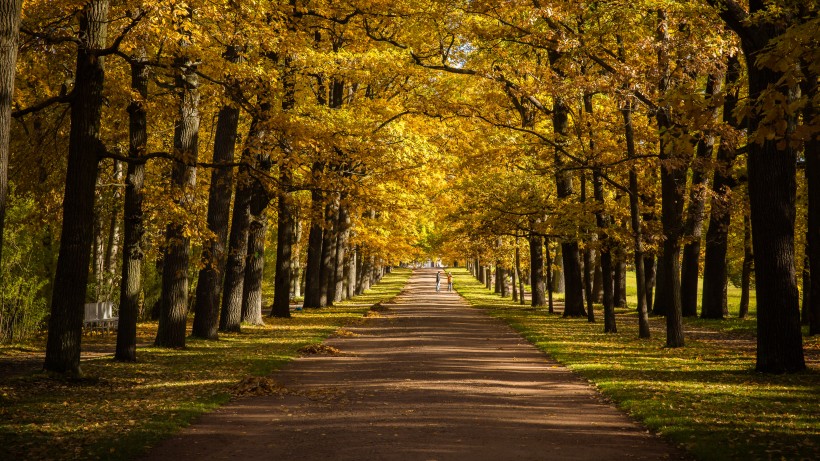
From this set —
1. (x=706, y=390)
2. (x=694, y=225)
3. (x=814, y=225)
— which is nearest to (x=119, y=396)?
(x=706, y=390)

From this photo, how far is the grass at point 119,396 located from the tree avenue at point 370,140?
2.93 ft

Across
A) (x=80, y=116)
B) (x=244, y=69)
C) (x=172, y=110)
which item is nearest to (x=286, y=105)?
(x=172, y=110)

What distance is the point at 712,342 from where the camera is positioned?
71.1 feet

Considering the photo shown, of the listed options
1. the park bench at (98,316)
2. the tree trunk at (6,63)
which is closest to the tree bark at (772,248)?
the tree trunk at (6,63)

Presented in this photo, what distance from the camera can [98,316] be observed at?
2319 cm

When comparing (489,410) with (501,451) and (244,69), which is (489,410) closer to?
(501,451)

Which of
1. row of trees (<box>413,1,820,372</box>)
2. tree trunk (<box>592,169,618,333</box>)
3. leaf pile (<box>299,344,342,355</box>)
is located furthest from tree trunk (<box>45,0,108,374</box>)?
tree trunk (<box>592,169,618,333</box>)

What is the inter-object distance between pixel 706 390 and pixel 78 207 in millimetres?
9748

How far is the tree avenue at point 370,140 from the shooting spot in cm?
1286

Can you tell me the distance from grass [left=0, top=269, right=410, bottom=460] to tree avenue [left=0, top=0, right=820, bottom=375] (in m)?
0.89

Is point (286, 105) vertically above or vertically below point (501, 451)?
above

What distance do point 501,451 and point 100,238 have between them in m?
24.0

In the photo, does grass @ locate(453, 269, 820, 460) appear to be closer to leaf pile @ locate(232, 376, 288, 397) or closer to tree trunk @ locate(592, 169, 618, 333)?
tree trunk @ locate(592, 169, 618, 333)

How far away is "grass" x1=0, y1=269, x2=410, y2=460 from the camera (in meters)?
8.45
